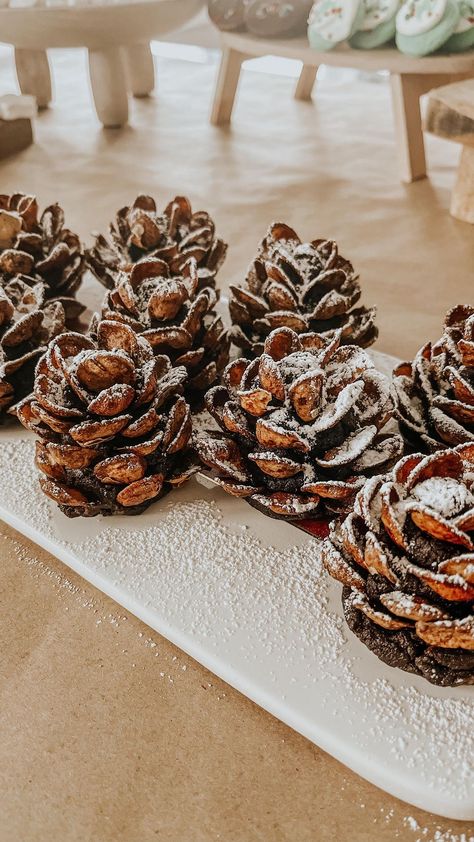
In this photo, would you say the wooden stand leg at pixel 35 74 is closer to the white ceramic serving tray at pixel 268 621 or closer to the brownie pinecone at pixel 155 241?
the brownie pinecone at pixel 155 241

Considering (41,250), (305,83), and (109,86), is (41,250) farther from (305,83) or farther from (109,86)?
(305,83)

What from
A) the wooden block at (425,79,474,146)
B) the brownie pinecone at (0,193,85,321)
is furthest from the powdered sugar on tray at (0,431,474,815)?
the wooden block at (425,79,474,146)

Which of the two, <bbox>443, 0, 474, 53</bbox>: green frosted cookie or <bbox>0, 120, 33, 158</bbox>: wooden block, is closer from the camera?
<bbox>443, 0, 474, 53</bbox>: green frosted cookie

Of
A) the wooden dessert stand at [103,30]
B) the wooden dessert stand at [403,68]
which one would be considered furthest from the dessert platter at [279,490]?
the wooden dessert stand at [103,30]

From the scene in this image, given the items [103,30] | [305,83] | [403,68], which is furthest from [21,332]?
[305,83]

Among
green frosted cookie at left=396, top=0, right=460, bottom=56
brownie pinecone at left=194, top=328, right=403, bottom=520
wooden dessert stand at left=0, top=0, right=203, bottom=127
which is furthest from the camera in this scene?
wooden dessert stand at left=0, top=0, right=203, bottom=127

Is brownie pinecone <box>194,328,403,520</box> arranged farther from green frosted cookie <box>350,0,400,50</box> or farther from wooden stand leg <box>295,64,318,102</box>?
wooden stand leg <box>295,64,318,102</box>
